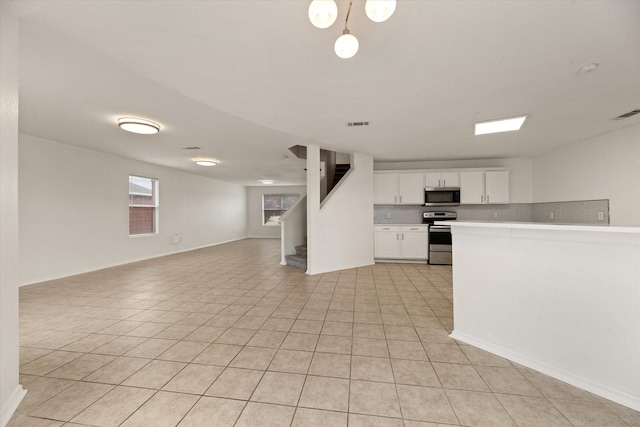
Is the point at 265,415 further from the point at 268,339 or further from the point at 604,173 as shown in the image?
the point at 604,173

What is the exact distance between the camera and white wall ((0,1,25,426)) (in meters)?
1.47

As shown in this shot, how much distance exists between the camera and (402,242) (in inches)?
242

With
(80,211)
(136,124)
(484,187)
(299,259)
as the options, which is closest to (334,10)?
(136,124)

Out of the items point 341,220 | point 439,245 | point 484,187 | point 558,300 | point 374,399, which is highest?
point 484,187

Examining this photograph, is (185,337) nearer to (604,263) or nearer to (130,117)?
(130,117)

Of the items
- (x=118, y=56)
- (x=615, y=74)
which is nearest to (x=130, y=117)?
(x=118, y=56)

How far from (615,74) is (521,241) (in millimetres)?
1918

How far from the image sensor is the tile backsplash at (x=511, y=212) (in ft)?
15.5

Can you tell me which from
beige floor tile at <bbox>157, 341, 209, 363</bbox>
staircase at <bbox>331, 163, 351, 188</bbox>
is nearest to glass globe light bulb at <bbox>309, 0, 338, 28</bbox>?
beige floor tile at <bbox>157, 341, 209, 363</bbox>

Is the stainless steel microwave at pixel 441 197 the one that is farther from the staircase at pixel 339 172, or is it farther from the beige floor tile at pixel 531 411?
the beige floor tile at pixel 531 411

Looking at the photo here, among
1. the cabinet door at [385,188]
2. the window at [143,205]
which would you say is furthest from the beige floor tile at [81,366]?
the cabinet door at [385,188]

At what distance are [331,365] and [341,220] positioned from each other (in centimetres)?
358

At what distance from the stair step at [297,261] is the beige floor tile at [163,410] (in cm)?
383

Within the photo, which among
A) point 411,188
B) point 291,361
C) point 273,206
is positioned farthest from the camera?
point 273,206
